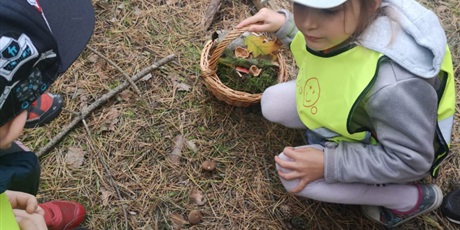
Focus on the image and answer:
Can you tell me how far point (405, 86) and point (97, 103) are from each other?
1506mm

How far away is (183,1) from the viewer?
2770 mm

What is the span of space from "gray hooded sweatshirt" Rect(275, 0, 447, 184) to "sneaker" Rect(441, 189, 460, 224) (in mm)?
574

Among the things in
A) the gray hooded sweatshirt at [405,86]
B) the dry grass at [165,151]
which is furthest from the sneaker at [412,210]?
the gray hooded sweatshirt at [405,86]

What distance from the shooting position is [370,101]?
153 cm

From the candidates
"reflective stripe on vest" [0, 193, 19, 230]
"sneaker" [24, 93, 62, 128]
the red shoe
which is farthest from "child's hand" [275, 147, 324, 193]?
"sneaker" [24, 93, 62, 128]

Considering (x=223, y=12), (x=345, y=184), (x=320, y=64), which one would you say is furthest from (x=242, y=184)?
(x=223, y=12)

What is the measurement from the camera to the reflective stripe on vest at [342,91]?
154 cm

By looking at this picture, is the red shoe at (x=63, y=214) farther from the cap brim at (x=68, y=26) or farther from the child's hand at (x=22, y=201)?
the cap brim at (x=68, y=26)

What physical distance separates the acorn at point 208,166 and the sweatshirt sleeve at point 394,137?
0.61 m

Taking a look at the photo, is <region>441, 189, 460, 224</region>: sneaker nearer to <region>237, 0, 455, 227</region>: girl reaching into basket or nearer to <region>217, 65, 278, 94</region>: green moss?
<region>237, 0, 455, 227</region>: girl reaching into basket

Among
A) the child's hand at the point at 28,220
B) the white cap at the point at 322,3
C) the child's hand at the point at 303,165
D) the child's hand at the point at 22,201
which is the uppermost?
the white cap at the point at 322,3

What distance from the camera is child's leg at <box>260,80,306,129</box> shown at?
209 centimetres

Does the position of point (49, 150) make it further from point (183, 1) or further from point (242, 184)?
point (183, 1)

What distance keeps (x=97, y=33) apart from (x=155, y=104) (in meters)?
0.60
